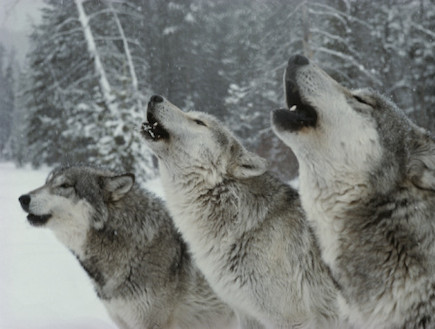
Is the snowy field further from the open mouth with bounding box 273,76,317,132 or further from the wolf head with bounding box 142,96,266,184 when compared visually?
the open mouth with bounding box 273,76,317,132

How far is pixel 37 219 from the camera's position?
167 inches

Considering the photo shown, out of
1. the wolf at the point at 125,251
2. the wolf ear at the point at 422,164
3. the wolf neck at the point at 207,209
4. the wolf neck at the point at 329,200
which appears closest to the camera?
the wolf ear at the point at 422,164

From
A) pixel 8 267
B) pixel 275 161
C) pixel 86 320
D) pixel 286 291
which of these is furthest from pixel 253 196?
pixel 275 161

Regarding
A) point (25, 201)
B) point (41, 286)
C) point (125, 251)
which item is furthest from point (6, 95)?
point (125, 251)

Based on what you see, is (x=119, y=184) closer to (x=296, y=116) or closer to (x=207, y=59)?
(x=296, y=116)

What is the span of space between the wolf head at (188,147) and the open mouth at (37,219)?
1.26 metres

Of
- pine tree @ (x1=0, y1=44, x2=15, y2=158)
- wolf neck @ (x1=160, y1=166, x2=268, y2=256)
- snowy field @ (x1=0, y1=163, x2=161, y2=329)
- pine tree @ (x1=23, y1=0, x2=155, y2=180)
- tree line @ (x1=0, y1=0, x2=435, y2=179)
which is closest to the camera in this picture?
wolf neck @ (x1=160, y1=166, x2=268, y2=256)

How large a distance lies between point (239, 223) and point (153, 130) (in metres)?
1.12

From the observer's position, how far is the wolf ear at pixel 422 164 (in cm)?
244

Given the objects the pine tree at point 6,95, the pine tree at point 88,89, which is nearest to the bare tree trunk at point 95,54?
the pine tree at point 88,89

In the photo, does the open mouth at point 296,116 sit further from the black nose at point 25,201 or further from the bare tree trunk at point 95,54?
the bare tree trunk at point 95,54

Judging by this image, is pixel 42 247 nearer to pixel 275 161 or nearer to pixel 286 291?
pixel 286 291

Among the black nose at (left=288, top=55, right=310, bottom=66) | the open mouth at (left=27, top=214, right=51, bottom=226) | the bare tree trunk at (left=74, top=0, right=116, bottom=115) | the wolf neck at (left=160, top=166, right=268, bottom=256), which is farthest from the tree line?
the black nose at (left=288, top=55, right=310, bottom=66)

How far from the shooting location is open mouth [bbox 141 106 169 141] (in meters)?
3.99
